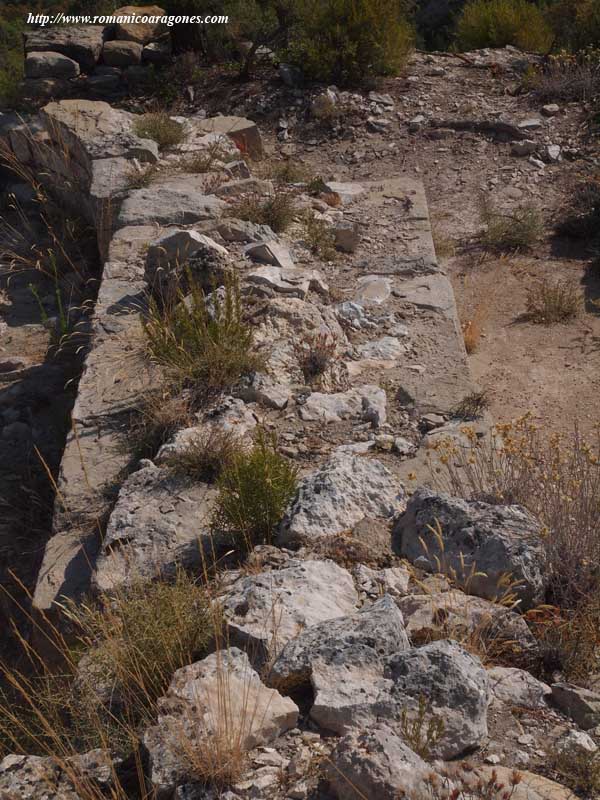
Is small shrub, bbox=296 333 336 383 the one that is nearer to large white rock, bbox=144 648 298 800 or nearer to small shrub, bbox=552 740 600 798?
large white rock, bbox=144 648 298 800

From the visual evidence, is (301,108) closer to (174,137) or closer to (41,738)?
(174,137)

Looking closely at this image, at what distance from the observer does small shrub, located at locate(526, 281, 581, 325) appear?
21.5 ft

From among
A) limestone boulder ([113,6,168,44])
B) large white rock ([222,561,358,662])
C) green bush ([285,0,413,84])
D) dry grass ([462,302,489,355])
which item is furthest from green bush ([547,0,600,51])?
large white rock ([222,561,358,662])

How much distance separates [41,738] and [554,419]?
12.6ft

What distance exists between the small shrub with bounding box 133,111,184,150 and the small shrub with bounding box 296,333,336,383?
158 inches

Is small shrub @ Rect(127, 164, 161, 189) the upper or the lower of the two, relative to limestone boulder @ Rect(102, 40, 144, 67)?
lower

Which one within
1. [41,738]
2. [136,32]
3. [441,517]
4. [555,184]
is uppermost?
[136,32]

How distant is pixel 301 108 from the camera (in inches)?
378

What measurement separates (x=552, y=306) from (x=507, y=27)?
6.69m

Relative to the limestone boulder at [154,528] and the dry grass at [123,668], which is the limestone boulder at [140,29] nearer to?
the limestone boulder at [154,528]

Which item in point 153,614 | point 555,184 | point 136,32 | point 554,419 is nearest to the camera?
point 153,614

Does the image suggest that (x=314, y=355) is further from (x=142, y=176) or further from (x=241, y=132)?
(x=241, y=132)

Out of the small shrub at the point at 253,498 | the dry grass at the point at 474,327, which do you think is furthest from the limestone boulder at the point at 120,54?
the small shrub at the point at 253,498

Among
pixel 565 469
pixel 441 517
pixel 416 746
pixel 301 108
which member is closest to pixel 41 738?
pixel 416 746
